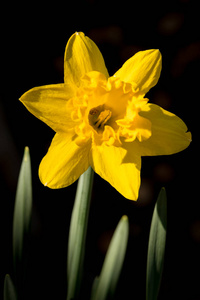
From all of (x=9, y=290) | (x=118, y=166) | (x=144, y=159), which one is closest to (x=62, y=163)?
(x=118, y=166)

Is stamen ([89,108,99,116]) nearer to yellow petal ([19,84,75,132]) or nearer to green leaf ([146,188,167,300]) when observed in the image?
yellow petal ([19,84,75,132])

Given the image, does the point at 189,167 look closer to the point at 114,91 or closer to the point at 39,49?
the point at 39,49

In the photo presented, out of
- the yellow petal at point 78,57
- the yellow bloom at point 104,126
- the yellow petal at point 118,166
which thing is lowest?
the yellow petal at point 118,166

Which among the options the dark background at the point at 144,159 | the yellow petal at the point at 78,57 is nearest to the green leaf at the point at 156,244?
the yellow petal at the point at 78,57

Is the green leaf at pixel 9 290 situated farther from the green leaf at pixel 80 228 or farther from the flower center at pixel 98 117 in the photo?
the flower center at pixel 98 117

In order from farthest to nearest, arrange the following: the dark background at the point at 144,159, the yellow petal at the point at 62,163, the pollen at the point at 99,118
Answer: the dark background at the point at 144,159
the pollen at the point at 99,118
the yellow petal at the point at 62,163

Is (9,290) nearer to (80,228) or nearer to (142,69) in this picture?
(80,228)
